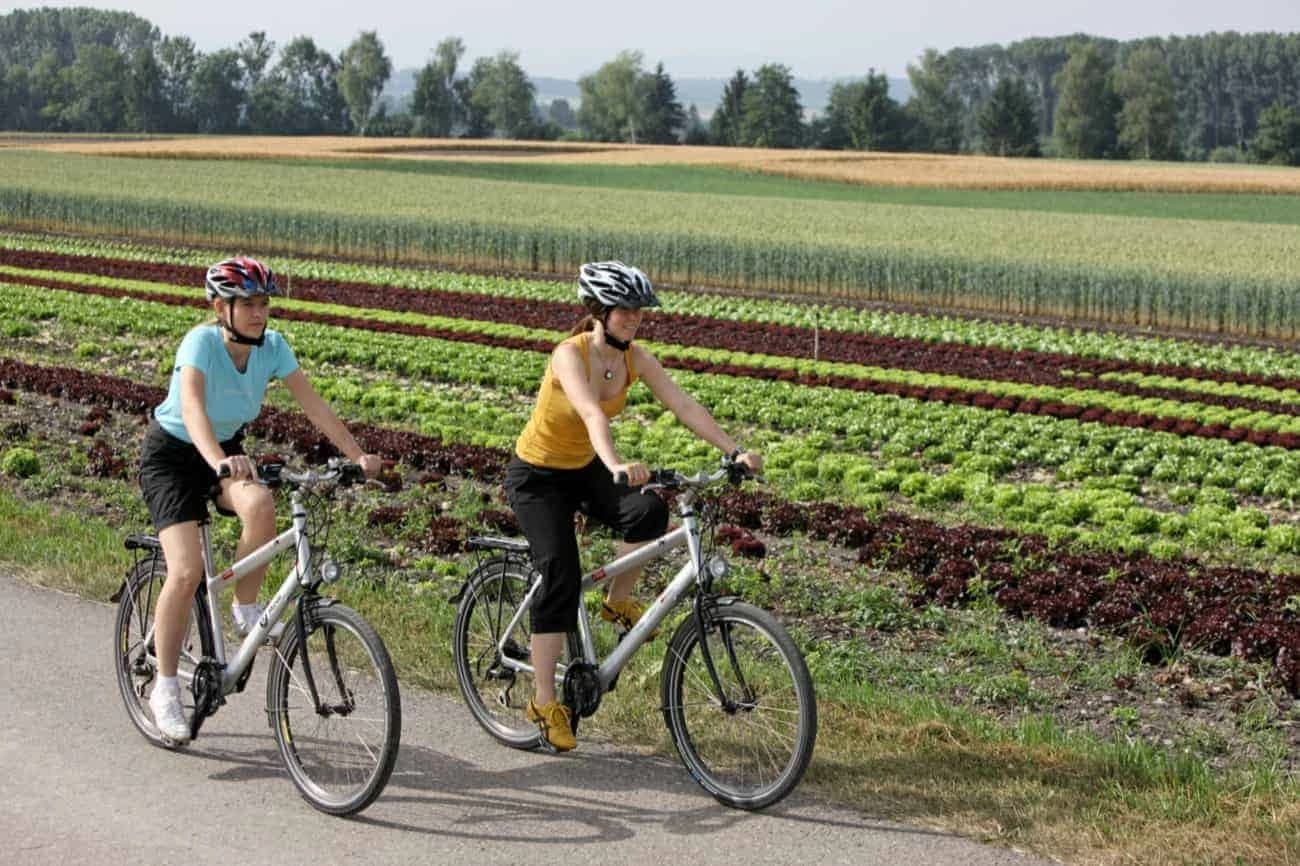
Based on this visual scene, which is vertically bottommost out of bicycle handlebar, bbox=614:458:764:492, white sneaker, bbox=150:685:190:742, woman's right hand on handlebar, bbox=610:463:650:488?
white sneaker, bbox=150:685:190:742

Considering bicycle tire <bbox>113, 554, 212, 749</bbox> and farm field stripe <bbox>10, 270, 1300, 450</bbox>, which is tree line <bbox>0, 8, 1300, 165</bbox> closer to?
farm field stripe <bbox>10, 270, 1300, 450</bbox>

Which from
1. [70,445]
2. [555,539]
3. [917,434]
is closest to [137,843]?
[555,539]

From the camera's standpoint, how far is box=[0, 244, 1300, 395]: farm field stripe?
71.8 feet

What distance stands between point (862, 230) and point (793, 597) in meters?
32.9

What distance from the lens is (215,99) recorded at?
135375 millimetres

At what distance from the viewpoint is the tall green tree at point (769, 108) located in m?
124

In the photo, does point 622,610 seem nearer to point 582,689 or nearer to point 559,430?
point 582,689

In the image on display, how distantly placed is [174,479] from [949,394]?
525 inches

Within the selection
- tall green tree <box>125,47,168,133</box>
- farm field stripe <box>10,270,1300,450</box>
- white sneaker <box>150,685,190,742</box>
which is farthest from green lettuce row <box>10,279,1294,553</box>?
tall green tree <box>125,47,168,133</box>

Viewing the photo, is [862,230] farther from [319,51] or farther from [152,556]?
[319,51]

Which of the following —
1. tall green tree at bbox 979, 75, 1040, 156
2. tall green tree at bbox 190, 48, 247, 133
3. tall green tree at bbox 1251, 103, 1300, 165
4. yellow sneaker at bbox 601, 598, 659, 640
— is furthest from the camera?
tall green tree at bbox 190, 48, 247, 133

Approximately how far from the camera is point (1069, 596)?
9.91 m

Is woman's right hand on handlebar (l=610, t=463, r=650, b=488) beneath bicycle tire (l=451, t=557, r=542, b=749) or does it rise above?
above

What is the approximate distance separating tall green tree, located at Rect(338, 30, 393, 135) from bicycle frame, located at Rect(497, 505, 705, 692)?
151609mm
